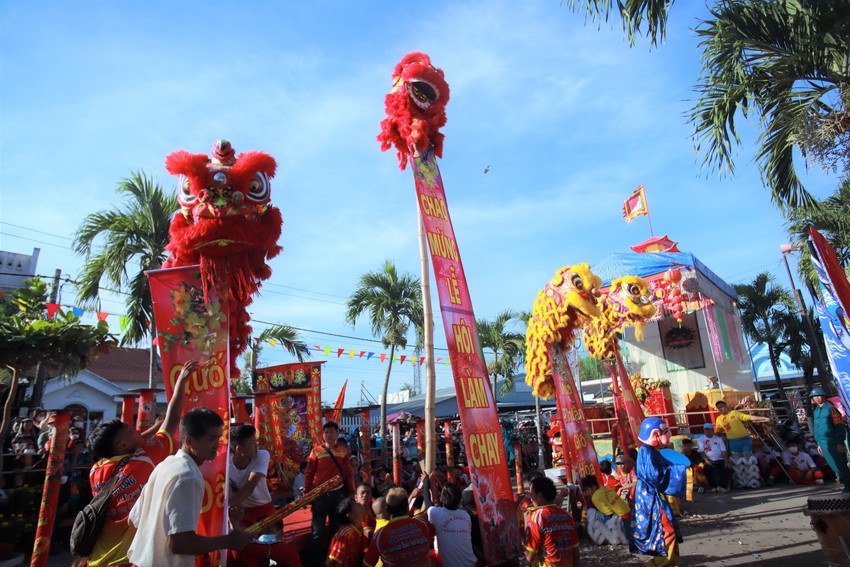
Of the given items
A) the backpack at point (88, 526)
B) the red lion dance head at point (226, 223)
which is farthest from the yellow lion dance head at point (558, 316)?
the backpack at point (88, 526)

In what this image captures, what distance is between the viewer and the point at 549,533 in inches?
162

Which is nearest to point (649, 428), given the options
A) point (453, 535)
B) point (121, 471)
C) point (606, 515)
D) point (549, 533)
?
point (549, 533)

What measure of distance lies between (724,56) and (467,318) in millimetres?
4250

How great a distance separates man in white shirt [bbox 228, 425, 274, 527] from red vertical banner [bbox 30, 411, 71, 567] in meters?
1.33

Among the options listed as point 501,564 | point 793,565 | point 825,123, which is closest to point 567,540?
point 501,564

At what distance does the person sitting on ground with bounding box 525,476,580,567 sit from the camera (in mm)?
4078

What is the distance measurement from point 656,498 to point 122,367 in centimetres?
2398

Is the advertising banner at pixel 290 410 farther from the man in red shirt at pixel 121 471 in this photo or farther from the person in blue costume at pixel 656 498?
the man in red shirt at pixel 121 471

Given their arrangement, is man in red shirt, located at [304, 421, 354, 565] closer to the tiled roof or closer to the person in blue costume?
the person in blue costume

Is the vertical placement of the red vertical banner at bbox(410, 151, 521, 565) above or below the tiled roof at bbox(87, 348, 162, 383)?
below

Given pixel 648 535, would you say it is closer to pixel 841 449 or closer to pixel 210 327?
pixel 210 327

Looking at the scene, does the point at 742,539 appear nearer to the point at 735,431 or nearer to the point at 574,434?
the point at 574,434

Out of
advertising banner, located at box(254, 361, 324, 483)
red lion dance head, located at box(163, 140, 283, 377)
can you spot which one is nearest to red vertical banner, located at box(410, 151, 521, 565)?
red lion dance head, located at box(163, 140, 283, 377)

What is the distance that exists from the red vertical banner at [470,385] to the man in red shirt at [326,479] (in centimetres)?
130
